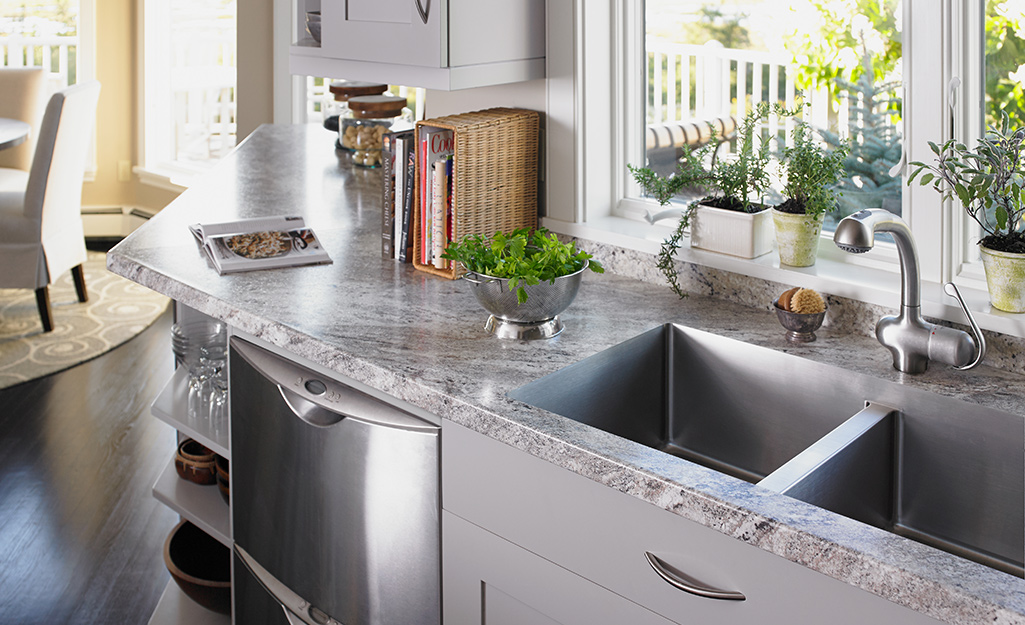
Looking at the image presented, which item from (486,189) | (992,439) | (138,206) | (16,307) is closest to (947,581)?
(992,439)

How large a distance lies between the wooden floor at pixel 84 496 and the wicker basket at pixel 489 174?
1329 mm

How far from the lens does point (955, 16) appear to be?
155 cm

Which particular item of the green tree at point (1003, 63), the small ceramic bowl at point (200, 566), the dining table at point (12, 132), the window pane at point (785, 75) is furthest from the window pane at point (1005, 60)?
the dining table at point (12, 132)

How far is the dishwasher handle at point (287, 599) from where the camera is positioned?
1811mm

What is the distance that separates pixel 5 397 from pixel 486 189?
8.56 feet

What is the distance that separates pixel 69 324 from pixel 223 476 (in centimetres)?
270

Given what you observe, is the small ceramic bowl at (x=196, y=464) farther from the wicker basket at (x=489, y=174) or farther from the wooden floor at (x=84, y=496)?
the wicker basket at (x=489, y=174)

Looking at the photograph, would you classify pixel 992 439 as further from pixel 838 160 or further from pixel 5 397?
pixel 5 397

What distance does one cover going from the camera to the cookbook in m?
2.08

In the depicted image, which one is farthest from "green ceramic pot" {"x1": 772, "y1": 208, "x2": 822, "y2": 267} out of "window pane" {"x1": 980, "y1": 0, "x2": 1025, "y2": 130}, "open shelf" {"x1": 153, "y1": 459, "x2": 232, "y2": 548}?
"open shelf" {"x1": 153, "y1": 459, "x2": 232, "y2": 548}

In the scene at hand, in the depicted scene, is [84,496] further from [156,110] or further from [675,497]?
[156,110]

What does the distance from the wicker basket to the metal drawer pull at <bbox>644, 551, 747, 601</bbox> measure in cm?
96

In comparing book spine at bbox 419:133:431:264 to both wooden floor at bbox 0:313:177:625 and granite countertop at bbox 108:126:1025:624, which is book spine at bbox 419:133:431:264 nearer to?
granite countertop at bbox 108:126:1025:624

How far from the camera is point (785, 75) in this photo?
1896 mm
